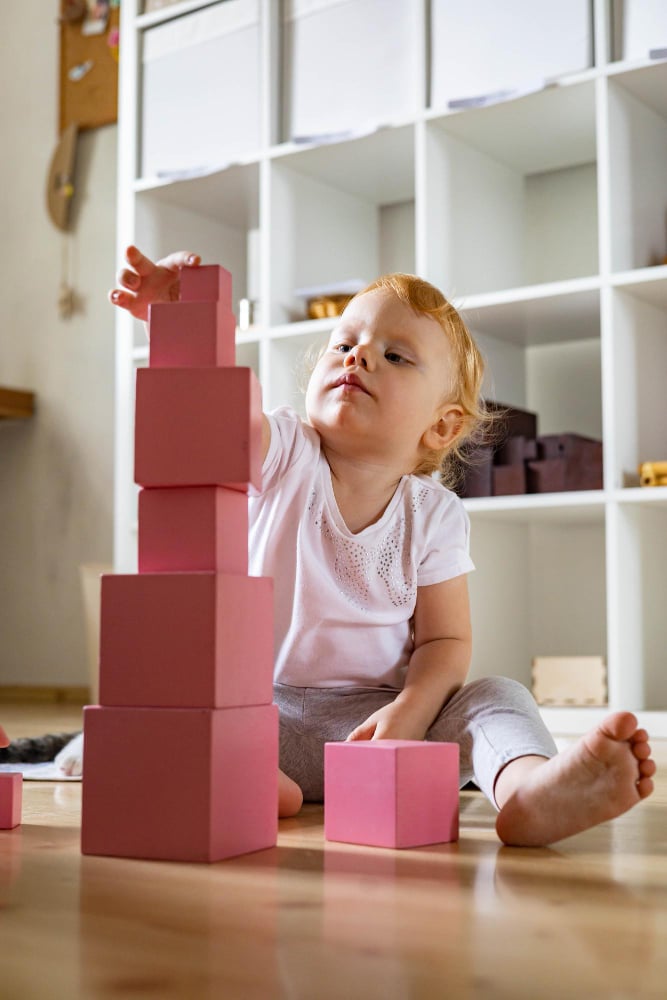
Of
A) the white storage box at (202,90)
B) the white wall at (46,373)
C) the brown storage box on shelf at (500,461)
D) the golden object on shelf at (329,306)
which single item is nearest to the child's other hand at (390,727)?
the brown storage box on shelf at (500,461)

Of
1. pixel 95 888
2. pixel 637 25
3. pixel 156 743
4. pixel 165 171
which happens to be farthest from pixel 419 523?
pixel 165 171

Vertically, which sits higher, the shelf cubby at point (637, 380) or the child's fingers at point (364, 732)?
the shelf cubby at point (637, 380)

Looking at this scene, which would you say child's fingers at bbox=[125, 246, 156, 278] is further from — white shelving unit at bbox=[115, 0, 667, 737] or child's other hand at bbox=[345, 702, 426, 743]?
white shelving unit at bbox=[115, 0, 667, 737]

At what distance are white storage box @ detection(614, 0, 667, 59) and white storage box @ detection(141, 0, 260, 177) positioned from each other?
2.47 ft

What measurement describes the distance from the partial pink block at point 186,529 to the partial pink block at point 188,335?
0.09 metres

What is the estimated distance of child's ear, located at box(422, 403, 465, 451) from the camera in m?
1.30

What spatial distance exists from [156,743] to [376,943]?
0.26m

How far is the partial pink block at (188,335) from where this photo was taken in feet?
2.75

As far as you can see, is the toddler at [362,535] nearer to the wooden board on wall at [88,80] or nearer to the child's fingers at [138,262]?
the child's fingers at [138,262]

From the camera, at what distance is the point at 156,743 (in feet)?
2.60

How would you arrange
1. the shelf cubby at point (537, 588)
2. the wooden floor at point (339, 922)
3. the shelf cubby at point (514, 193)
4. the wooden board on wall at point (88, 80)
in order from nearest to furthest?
the wooden floor at point (339, 922), the shelf cubby at point (514, 193), the shelf cubby at point (537, 588), the wooden board on wall at point (88, 80)

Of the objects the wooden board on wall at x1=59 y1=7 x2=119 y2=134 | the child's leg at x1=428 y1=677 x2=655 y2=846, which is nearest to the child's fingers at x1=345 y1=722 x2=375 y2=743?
the child's leg at x1=428 y1=677 x2=655 y2=846

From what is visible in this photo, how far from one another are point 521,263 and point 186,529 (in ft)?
5.85

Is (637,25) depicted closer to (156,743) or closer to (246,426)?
(246,426)
